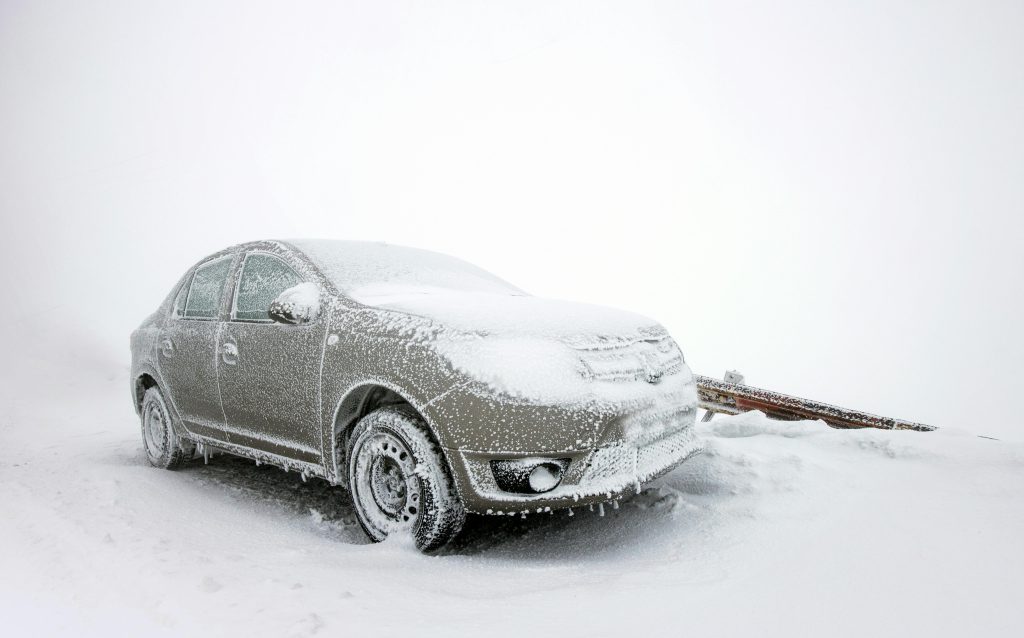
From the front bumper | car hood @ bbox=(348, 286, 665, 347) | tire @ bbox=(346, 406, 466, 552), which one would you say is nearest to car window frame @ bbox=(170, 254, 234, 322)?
car hood @ bbox=(348, 286, 665, 347)

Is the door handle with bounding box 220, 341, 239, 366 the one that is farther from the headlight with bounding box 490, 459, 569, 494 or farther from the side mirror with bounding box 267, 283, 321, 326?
the headlight with bounding box 490, 459, 569, 494

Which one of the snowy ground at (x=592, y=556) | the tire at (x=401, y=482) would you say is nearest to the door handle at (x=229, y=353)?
the snowy ground at (x=592, y=556)

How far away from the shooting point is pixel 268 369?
3.42 meters

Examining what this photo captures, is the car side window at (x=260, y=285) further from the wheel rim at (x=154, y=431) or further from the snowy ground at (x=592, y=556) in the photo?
the wheel rim at (x=154, y=431)

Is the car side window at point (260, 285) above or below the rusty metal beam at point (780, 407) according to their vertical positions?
above

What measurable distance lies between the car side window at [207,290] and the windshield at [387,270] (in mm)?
667

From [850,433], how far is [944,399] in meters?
33.1

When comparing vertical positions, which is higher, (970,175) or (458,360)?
(970,175)

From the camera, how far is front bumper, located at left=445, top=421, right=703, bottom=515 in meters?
2.55

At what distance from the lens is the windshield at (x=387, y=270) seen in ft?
11.0

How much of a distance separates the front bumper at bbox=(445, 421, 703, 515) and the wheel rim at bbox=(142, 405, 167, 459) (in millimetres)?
3029

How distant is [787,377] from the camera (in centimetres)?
3228

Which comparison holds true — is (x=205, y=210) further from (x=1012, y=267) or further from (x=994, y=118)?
(x=994, y=118)

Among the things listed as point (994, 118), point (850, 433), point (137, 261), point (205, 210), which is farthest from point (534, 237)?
point (994, 118)
